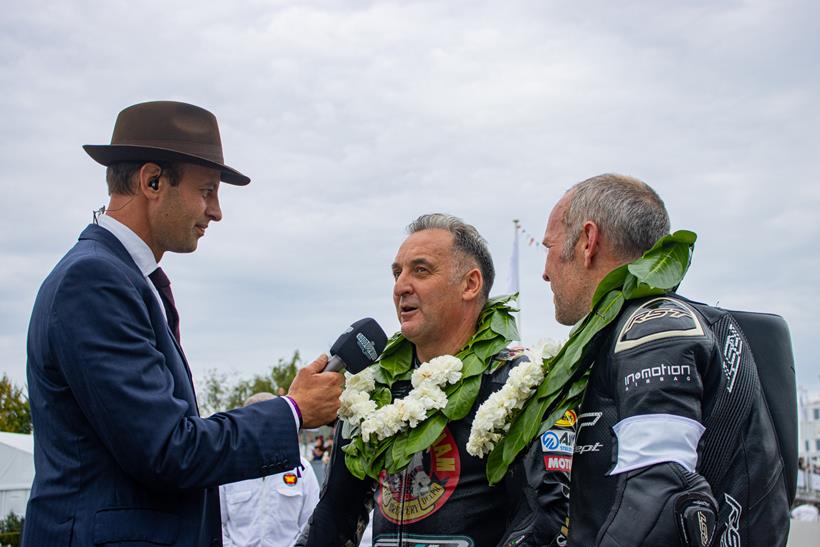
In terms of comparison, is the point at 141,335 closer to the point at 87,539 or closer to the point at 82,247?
the point at 82,247

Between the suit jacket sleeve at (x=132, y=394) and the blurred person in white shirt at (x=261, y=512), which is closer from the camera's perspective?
the suit jacket sleeve at (x=132, y=394)

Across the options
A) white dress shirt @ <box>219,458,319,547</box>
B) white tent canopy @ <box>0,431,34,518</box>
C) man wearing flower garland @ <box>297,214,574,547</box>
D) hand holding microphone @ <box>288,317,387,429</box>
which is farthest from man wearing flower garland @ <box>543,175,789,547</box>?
white tent canopy @ <box>0,431,34,518</box>

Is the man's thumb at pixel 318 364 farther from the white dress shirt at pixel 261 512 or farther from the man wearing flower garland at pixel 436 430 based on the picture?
the white dress shirt at pixel 261 512

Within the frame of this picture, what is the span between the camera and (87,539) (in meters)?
2.67

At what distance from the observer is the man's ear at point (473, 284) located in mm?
4383

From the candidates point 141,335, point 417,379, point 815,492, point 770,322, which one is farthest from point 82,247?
point 815,492

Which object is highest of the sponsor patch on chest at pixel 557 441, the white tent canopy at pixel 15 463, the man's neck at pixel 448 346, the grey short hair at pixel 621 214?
the grey short hair at pixel 621 214

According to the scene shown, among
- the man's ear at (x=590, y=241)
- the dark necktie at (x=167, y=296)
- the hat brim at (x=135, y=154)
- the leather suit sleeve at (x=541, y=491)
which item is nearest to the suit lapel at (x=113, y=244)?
the dark necktie at (x=167, y=296)

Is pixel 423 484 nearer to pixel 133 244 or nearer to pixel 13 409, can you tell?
pixel 133 244

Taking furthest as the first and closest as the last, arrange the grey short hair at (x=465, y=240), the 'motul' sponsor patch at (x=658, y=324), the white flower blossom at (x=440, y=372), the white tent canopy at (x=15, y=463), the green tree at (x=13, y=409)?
1. the green tree at (x=13, y=409)
2. the white tent canopy at (x=15, y=463)
3. the grey short hair at (x=465, y=240)
4. the white flower blossom at (x=440, y=372)
5. the 'motul' sponsor patch at (x=658, y=324)

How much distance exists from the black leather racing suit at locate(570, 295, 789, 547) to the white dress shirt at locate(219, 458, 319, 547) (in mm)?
4959

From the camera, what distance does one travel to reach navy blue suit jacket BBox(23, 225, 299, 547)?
2699 millimetres

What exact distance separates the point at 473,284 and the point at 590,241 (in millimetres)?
1468

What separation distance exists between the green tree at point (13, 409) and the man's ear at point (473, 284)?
25.7 m
